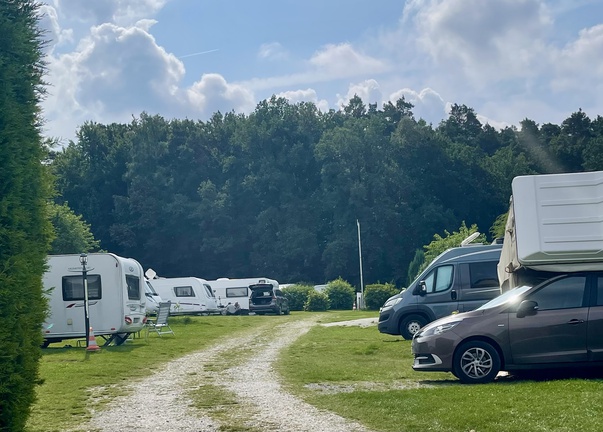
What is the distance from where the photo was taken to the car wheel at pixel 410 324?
65.9 feet

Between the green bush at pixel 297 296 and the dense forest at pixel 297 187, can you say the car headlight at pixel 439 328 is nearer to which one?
the green bush at pixel 297 296

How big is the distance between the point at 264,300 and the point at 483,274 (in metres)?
25.1

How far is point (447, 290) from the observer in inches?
778

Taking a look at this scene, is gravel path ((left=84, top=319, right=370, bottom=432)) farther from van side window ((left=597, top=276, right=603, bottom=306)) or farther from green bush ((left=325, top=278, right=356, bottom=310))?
green bush ((left=325, top=278, right=356, bottom=310))

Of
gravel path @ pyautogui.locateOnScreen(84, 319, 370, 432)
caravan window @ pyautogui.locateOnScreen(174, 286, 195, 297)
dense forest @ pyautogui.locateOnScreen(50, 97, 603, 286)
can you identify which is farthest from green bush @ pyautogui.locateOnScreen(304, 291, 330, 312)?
gravel path @ pyautogui.locateOnScreen(84, 319, 370, 432)

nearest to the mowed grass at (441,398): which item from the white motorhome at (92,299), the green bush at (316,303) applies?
the white motorhome at (92,299)

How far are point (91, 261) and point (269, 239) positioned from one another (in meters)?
51.6

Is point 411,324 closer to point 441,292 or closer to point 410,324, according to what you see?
point 410,324

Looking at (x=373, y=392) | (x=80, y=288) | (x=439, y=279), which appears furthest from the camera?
(x=80, y=288)

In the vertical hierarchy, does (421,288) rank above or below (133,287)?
below

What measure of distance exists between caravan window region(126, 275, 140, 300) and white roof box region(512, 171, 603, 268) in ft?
44.3

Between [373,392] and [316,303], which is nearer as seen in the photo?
[373,392]

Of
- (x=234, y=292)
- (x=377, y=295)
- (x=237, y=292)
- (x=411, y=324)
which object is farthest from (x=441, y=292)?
(x=234, y=292)

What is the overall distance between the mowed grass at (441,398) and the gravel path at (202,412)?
341mm
